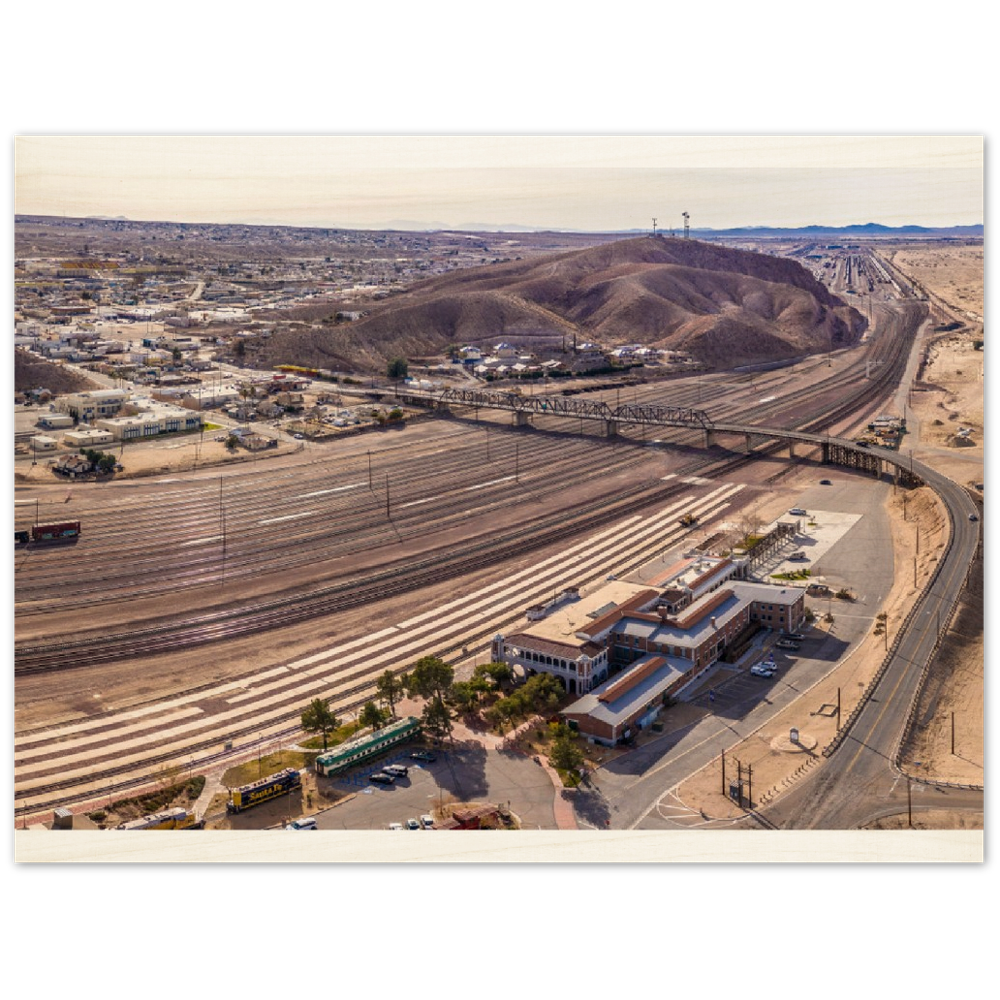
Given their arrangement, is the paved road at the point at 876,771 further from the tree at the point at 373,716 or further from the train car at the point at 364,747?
the tree at the point at 373,716

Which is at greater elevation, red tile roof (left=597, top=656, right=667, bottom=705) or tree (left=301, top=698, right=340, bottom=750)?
red tile roof (left=597, top=656, right=667, bottom=705)

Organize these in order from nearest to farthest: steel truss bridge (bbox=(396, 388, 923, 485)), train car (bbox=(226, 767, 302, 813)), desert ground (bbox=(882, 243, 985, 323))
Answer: train car (bbox=(226, 767, 302, 813)) < steel truss bridge (bbox=(396, 388, 923, 485)) < desert ground (bbox=(882, 243, 985, 323))

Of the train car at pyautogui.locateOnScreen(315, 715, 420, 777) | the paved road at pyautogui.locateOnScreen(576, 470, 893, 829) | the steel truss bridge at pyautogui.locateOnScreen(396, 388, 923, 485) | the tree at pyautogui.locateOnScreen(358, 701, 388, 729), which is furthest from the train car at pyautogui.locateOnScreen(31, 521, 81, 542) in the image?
the steel truss bridge at pyautogui.locateOnScreen(396, 388, 923, 485)

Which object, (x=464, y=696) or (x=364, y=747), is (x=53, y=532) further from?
(x=364, y=747)

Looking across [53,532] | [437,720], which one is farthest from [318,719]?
[53,532]

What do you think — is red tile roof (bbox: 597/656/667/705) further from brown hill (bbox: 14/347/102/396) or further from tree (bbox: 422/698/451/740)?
brown hill (bbox: 14/347/102/396)

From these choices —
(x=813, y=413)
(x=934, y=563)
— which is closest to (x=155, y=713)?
(x=934, y=563)

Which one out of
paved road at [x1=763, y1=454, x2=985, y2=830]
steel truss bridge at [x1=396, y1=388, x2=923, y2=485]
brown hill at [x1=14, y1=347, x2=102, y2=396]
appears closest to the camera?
paved road at [x1=763, y1=454, x2=985, y2=830]
